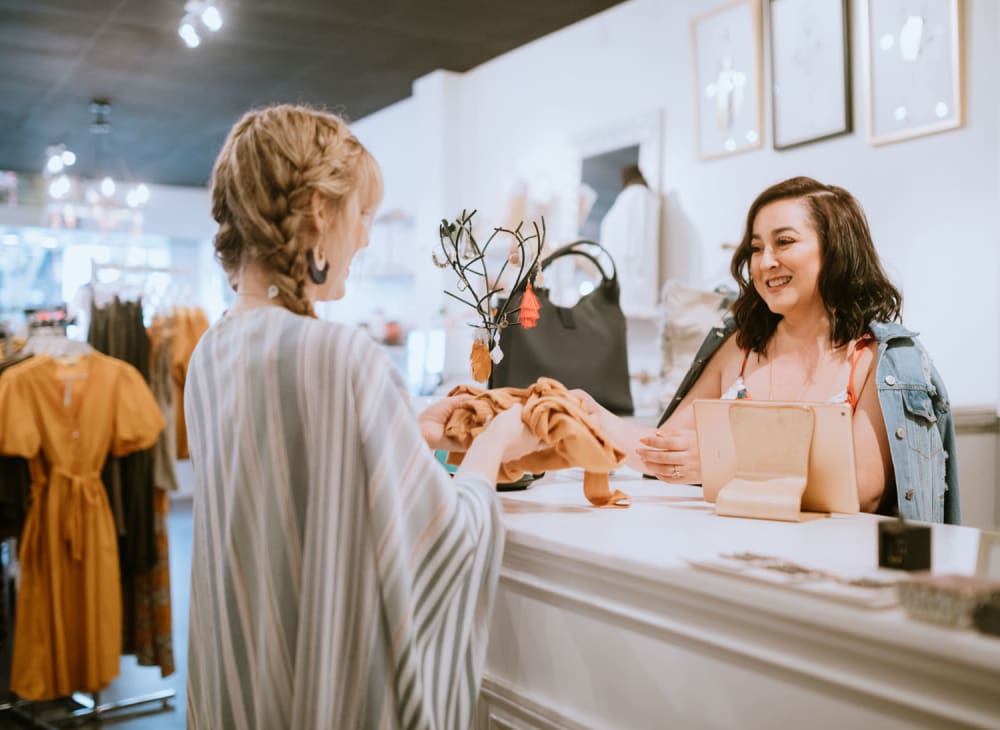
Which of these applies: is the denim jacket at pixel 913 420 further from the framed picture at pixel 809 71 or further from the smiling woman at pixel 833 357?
the framed picture at pixel 809 71

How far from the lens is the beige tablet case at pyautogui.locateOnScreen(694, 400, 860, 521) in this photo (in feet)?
4.98

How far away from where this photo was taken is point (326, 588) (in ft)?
3.89

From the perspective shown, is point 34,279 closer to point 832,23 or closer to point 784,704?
point 832,23

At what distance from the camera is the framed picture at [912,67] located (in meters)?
3.47

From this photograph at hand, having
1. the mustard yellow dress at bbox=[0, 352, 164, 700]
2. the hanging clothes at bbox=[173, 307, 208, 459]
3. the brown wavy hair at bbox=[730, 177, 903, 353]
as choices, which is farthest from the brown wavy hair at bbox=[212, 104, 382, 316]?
the hanging clothes at bbox=[173, 307, 208, 459]

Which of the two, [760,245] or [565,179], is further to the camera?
[565,179]

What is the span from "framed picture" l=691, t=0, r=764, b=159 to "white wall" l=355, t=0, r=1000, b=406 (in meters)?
0.07

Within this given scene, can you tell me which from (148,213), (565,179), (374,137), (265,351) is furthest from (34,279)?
(265,351)

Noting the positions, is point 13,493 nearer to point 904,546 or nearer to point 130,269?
point 130,269

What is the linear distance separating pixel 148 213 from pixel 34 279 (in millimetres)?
1475

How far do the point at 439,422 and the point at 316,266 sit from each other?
46 centimetres

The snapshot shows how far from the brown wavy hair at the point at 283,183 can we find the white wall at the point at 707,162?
9.78 feet

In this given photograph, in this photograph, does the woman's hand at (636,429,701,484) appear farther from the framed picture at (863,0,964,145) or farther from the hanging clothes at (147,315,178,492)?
the hanging clothes at (147,315,178,492)

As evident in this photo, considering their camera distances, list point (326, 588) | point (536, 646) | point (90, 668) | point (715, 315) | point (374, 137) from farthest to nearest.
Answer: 1. point (374, 137)
2. point (715, 315)
3. point (90, 668)
4. point (536, 646)
5. point (326, 588)
